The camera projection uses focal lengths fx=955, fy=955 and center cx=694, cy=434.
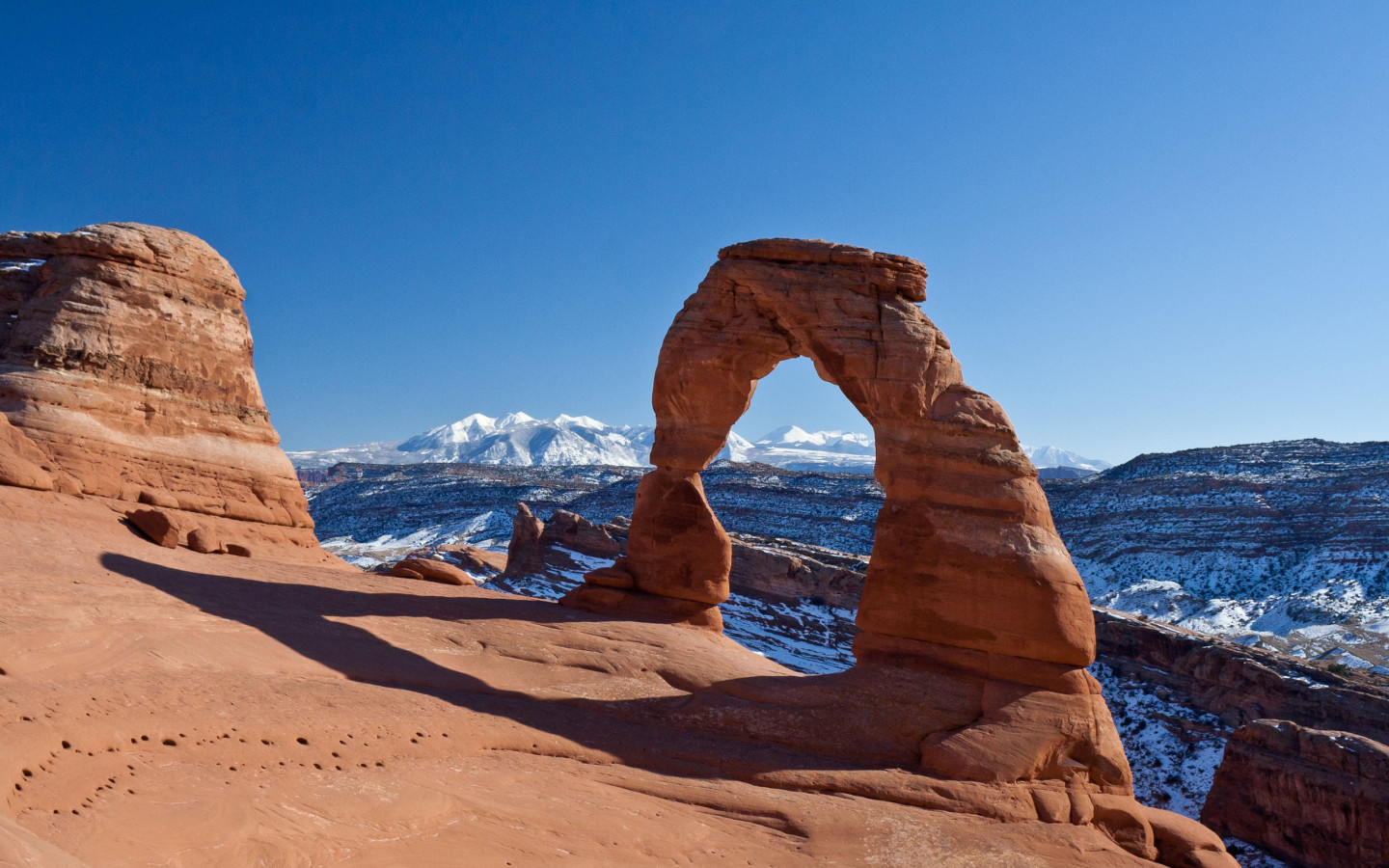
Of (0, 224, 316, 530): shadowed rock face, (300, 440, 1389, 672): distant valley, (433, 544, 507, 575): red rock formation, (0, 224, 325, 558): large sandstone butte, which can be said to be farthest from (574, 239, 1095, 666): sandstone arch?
(300, 440, 1389, 672): distant valley

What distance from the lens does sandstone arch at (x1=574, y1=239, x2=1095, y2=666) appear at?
43.5 ft

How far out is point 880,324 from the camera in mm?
15641

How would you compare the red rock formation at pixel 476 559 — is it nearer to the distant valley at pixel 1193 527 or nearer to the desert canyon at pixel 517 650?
the distant valley at pixel 1193 527

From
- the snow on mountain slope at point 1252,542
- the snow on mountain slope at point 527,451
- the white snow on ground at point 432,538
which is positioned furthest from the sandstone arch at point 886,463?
the snow on mountain slope at point 527,451

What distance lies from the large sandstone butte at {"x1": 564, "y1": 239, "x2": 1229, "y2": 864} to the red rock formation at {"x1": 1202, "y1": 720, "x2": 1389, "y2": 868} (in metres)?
12.8

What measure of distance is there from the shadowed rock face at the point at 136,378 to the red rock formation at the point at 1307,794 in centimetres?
2249

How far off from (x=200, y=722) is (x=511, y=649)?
5794 mm

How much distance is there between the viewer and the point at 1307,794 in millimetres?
22000

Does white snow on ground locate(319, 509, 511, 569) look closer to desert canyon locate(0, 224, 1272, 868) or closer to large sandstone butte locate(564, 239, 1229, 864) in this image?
desert canyon locate(0, 224, 1272, 868)

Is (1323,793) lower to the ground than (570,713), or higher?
lower

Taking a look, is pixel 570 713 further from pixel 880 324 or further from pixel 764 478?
pixel 764 478

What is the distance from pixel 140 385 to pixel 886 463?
Answer: 13.9 m

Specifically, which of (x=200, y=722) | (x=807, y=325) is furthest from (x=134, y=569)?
(x=807, y=325)

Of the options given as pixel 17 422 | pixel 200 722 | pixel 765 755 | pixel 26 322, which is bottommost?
pixel 765 755
